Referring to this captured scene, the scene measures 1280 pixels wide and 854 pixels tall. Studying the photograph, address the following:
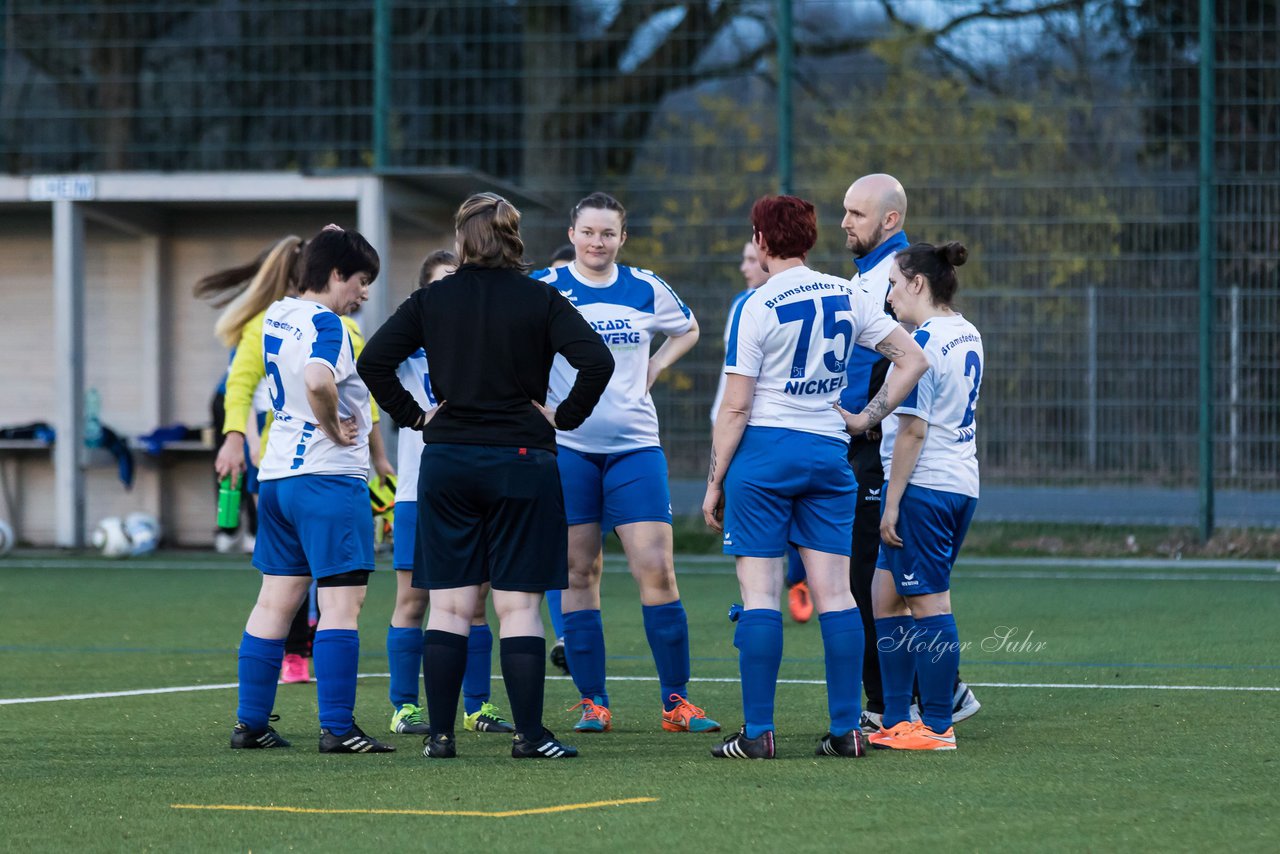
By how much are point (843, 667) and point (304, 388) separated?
203 centimetres

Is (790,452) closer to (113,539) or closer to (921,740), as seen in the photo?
(921,740)

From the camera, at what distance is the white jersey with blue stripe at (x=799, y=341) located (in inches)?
223

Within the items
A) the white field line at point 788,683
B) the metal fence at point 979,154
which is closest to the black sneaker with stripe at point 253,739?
the white field line at point 788,683

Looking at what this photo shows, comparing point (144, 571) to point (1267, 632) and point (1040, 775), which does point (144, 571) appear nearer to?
point (1267, 632)

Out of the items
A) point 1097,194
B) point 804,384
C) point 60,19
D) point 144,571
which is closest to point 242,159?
point 60,19

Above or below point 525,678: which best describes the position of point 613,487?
above

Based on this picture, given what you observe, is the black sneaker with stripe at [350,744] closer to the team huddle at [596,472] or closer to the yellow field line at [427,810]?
the team huddle at [596,472]

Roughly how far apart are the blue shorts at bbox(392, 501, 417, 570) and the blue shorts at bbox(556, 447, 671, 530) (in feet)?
1.97

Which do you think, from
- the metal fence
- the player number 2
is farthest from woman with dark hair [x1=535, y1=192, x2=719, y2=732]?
the metal fence

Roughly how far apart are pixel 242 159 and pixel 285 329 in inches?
410

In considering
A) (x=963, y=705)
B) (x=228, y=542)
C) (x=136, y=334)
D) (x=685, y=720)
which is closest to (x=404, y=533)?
(x=685, y=720)

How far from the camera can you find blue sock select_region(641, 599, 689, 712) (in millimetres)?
6578

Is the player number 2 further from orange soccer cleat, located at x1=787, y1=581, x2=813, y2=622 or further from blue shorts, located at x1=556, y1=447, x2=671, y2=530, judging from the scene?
orange soccer cleat, located at x1=787, y1=581, x2=813, y2=622

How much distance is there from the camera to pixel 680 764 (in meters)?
5.59
